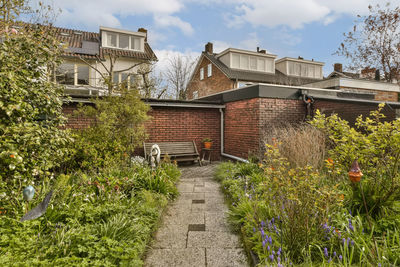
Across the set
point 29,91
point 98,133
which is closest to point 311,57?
point 98,133

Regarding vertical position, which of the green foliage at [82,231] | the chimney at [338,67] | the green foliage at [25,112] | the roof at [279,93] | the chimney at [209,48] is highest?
the chimney at [209,48]

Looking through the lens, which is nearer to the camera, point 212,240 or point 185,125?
point 212,240

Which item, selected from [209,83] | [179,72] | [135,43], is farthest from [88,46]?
[209,83]

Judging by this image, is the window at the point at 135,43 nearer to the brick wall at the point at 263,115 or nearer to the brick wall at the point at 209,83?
the brick wall at the point at 209,83

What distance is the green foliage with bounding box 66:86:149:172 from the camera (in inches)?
239

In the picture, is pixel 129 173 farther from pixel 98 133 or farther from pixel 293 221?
pixel 293 221

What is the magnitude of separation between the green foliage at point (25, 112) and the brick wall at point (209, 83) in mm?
16711

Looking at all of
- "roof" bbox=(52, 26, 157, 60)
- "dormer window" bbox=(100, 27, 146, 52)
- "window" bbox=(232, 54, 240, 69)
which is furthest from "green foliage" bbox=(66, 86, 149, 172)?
"window" bbox=(232, 54, 240, 69)

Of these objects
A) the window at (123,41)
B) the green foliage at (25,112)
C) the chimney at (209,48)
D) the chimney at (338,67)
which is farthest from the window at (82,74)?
the chimney at (338,67)

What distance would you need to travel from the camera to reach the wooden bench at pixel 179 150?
9098 mm

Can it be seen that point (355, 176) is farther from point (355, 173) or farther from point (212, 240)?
point (212, 240)

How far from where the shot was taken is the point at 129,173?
5555 mm

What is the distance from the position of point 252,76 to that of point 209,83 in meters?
4.03

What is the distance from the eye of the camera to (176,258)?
9.55ft
